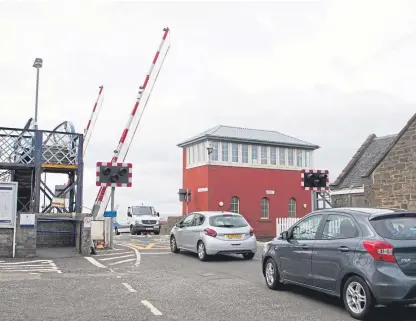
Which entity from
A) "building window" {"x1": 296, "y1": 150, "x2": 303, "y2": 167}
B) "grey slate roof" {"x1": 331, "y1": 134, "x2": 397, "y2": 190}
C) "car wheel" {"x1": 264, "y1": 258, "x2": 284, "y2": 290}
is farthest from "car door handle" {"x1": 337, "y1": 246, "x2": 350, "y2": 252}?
"building window" {"x1": 296, "y1": 150, "x2": 303, "y2": 167}

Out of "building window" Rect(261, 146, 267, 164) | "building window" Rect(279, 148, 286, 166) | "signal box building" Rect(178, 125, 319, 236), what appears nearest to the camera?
"signal box building" Rect(178, 125, 319, 236)

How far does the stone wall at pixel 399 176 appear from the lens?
18922 millimetres

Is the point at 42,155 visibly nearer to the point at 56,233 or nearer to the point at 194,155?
the point at 56,233

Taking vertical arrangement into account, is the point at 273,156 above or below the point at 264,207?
above

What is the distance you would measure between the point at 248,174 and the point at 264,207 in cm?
283

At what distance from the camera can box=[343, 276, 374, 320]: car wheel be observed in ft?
23.9

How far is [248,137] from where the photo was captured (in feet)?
125

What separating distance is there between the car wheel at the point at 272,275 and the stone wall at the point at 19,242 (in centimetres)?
866

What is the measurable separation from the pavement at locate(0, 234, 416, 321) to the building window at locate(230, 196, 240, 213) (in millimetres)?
22189

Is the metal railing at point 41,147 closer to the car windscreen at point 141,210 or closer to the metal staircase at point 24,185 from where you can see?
the metal staircase at point 24,185

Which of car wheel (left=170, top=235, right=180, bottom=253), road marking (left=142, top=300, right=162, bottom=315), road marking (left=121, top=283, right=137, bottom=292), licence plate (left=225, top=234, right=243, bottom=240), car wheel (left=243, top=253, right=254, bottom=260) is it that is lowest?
road marking (left=142, top=300, right=162, bottom=315)

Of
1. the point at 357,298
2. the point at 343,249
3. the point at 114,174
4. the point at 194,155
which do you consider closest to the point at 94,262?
the point at 114,174

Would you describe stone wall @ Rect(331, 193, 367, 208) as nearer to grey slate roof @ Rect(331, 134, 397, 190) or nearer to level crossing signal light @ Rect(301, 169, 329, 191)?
grey slate roof @ Rect(331, 134, 397, 190)

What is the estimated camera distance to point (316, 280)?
8.52 m
